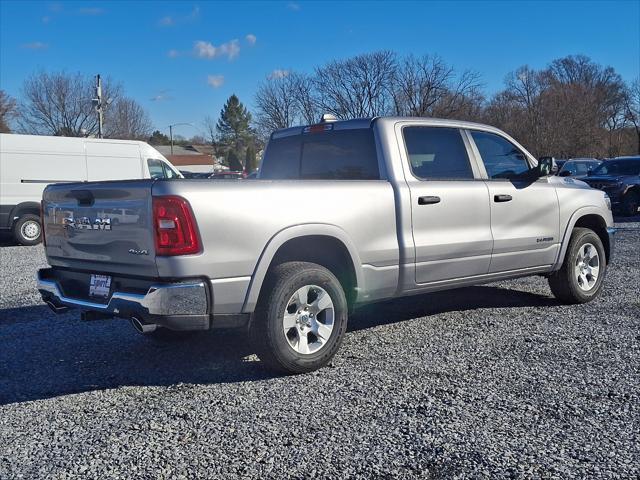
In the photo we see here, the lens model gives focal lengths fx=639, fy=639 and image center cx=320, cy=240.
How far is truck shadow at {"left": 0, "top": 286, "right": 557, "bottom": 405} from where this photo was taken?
4535 millimetres

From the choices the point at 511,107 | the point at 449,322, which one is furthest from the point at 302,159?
the point at 511,107

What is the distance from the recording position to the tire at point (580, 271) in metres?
6.57

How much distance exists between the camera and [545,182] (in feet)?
20.9

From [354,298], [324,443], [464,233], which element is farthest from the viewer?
[464,233]

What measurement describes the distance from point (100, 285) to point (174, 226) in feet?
2.80

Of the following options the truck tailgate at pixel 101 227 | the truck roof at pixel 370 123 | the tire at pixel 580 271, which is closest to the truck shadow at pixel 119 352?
the tire at pixel 580 271

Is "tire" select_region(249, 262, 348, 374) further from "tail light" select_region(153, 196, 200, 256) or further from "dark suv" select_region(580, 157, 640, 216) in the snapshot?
"dark suv" select_region(580, 157, 640, 216)

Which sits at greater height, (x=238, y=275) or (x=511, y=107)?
(x=511, y=107)

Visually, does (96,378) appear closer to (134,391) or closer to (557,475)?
(134,391)

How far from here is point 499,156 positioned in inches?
243

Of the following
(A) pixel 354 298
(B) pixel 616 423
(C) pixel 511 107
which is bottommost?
(B) pixel 616 423

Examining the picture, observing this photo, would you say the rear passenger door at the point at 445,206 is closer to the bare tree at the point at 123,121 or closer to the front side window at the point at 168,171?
the front side window at the point at 168,171

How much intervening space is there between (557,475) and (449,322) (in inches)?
121

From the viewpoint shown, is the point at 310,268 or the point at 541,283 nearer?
the point at 310,268
